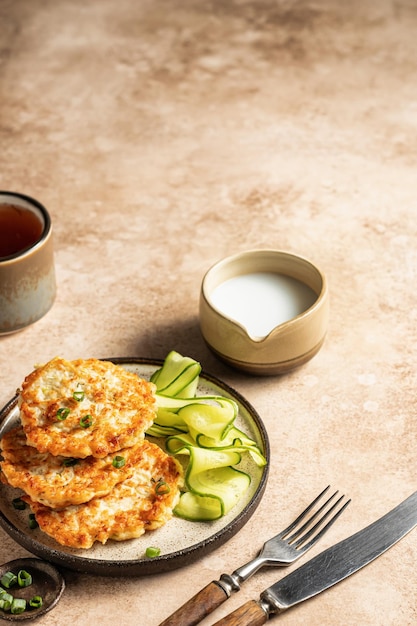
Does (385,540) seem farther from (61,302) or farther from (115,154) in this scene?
(115,154)

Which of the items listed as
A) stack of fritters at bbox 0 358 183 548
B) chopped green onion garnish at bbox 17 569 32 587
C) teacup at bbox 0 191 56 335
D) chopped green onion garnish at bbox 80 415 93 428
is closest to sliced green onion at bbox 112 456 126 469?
stack of fritters at bbox 0 358 183 548

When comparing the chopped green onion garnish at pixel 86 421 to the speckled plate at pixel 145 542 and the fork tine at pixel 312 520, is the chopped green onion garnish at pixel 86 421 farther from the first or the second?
the fork tine at pixel 312 520

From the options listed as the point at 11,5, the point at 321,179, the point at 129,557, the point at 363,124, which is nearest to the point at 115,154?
the point at 321,179

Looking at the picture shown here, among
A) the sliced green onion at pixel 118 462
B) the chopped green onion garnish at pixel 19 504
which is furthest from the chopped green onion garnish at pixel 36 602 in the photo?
the sliced green onion at pixel 118 462

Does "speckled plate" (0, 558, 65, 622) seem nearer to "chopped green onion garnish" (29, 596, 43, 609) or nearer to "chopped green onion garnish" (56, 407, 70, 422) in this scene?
"chopped green onion garnish" (29, 596, 43, 609)

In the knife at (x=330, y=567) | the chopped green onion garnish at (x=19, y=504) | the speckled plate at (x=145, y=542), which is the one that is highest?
the speckled plate at (x=145, y=542)

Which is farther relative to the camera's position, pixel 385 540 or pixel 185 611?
pixel 385 540

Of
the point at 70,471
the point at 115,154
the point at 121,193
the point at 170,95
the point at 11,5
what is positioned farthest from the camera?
the point at 11,5

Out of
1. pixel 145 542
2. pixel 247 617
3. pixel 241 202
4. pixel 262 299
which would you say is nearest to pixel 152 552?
pixel 145 542
